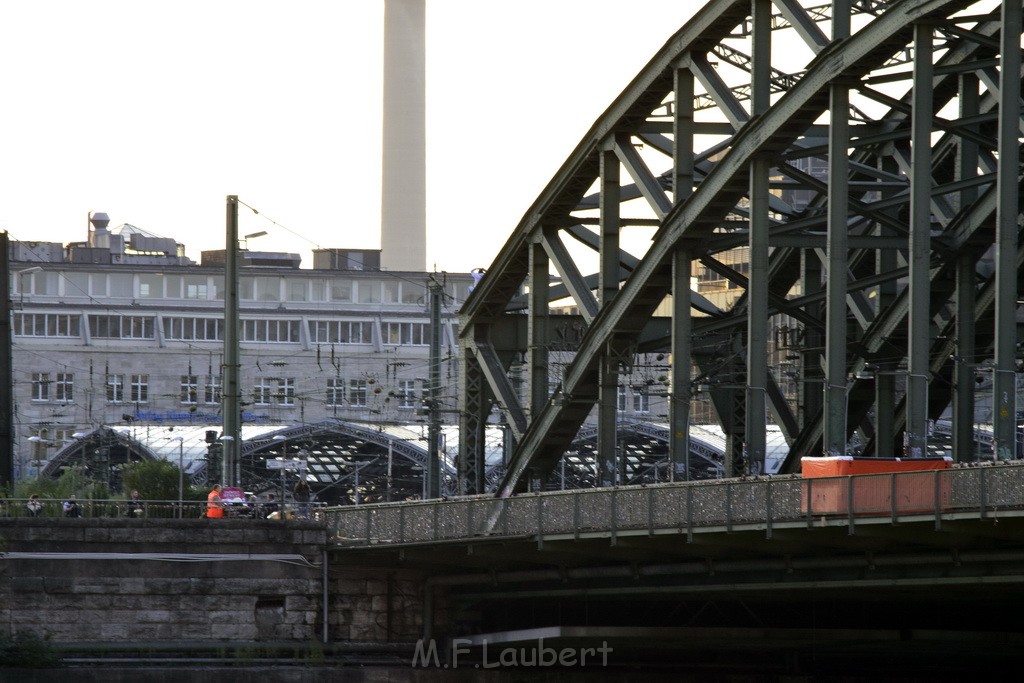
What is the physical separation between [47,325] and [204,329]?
409 inches

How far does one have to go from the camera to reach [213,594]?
4372cm

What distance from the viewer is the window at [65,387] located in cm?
12419

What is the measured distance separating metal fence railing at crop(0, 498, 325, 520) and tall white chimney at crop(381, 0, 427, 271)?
396ft

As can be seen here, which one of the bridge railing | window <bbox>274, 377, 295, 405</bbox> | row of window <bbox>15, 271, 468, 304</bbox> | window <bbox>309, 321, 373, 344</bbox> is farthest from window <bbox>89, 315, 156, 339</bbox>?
the bridge railing

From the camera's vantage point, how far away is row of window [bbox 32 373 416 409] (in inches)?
4884

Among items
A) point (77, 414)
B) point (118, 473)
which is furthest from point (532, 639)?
point (77, 414)

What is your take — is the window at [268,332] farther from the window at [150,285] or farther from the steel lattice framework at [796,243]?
the steel lattice framework at [796,243]

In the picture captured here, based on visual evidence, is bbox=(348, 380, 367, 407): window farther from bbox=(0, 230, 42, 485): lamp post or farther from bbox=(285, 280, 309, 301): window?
bbox=(0, 230, 42, 485): lamp post

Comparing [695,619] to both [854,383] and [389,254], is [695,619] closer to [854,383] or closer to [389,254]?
[854,383]

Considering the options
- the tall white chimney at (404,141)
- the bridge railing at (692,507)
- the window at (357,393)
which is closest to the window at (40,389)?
the window at (357,393)

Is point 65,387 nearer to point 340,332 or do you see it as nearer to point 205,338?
point 205,338

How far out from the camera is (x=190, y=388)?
124m

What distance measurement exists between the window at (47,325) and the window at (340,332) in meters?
15.7

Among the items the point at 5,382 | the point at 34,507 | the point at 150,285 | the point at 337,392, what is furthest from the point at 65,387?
the point at 34,507
